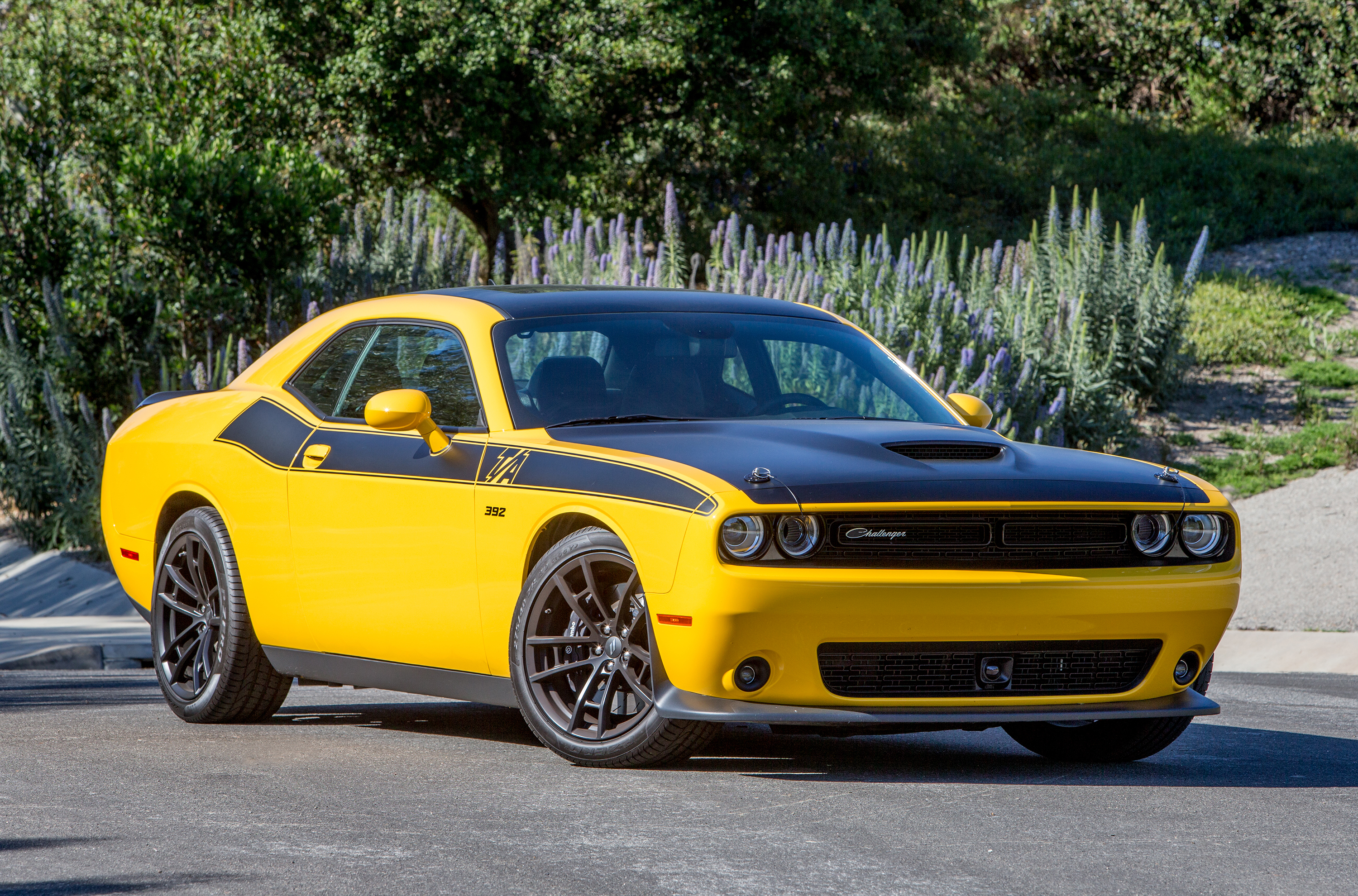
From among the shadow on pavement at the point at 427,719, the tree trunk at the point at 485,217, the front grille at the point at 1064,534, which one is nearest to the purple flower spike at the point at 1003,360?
the shadow on pavement at the point at 427,719

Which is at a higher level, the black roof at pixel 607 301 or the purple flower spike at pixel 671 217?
the purple flower spike at pixel 671 217

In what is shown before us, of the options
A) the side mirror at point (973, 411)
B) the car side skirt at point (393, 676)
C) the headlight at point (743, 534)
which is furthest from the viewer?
the side mirror at point (973, 411)

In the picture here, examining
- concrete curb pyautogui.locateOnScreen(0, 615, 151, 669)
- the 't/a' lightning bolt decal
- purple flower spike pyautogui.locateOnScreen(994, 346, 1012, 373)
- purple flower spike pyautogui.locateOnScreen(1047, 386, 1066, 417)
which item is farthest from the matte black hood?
purple flower spike pyautogui.locateOnScreen(1047, 386, 1066, 417)

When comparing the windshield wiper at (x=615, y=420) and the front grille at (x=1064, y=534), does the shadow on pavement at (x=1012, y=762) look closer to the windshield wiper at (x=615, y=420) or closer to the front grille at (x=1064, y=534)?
the front grille at (x=1064, y=534)

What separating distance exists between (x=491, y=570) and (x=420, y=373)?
1078 mm

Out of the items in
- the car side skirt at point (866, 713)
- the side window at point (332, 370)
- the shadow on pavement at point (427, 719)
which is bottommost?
the shadow on pavement at point (427, 719)

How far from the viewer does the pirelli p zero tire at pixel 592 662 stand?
543 centimetres

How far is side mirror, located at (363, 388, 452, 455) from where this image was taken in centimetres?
Answer: 596

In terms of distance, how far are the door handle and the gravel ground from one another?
7.48 metres

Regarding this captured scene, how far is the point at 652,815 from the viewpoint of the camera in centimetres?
490

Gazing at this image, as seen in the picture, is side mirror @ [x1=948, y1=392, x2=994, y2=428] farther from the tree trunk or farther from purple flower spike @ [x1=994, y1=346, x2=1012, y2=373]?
the tree trunk

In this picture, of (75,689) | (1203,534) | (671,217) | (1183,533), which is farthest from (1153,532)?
(671,217)

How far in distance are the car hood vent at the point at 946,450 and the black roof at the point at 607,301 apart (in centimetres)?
135

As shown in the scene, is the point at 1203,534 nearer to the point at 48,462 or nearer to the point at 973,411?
the point at 973,411
